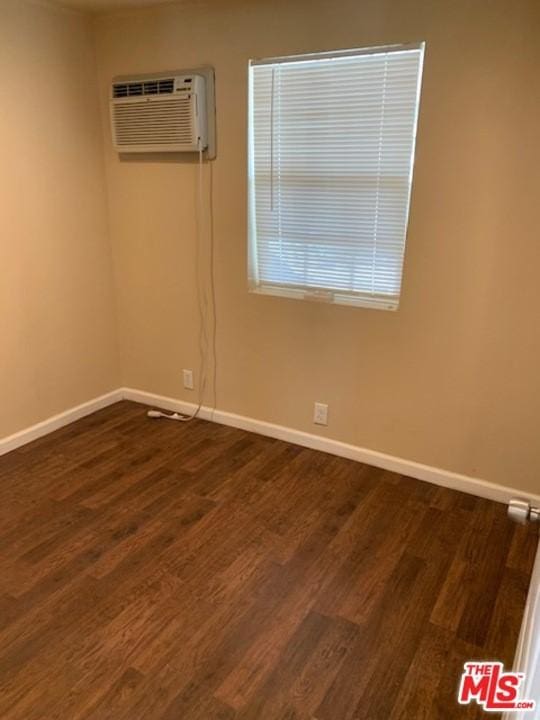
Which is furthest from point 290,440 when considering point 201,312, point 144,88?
point 144,88

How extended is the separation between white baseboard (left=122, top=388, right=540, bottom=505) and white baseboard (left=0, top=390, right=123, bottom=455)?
15cm

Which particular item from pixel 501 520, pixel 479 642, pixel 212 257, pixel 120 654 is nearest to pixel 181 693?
pixel 120 654

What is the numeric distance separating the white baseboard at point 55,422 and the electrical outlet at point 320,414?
1.54m

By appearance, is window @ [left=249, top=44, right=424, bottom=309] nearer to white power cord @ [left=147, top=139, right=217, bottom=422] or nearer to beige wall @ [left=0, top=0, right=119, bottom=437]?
white power cord @ [left=147, top=139, right=217, bottom=422]

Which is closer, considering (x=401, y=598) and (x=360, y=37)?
(x=401, y=598)

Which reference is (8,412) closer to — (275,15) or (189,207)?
(189,207)

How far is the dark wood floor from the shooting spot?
1.61m

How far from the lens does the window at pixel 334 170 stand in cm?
241

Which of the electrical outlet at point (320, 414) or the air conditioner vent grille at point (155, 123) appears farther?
the electrical outlet at point (320, 414)

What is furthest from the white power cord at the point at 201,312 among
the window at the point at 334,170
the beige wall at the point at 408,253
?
the window at the point at 334,170

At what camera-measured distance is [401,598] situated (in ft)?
6.50

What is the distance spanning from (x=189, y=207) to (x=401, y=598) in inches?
93.0

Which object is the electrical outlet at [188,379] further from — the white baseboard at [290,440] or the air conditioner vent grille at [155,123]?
the air conditioner vent grille at [155,123]

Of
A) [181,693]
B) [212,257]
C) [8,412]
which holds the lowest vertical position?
[181,693]
